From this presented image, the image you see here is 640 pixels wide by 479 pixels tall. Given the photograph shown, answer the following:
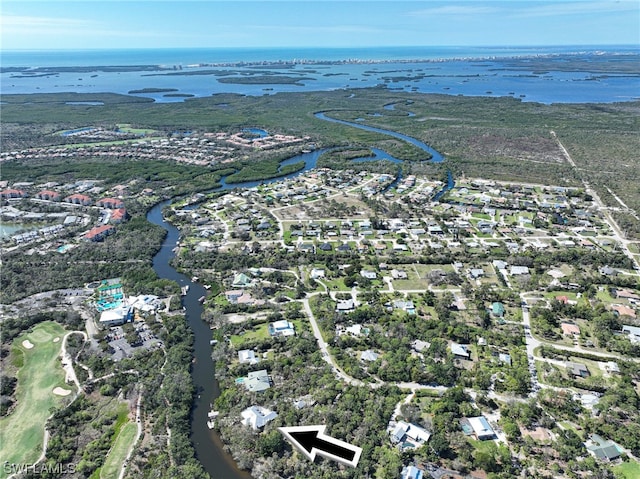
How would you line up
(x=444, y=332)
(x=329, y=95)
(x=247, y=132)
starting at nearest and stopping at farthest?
(x=444, y=332), (x=247, y=132), (x=329, y=95)

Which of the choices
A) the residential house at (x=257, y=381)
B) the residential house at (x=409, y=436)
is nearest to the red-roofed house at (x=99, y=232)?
the residential house at (x=257, y=381)

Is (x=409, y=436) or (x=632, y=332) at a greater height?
(x=632, y=332)

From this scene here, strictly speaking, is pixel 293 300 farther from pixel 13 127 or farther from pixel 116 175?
pixel 13 127

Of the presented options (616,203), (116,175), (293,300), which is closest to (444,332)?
(293,300)

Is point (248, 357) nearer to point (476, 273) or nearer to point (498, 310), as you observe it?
point (498, 310)

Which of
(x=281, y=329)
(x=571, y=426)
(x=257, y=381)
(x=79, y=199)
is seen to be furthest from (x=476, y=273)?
(x=79, y=199)

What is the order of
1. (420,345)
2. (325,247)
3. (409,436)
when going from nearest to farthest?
Result: (409,436)
(420,345)
(325,247)

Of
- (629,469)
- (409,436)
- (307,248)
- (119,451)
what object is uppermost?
(307,248)
